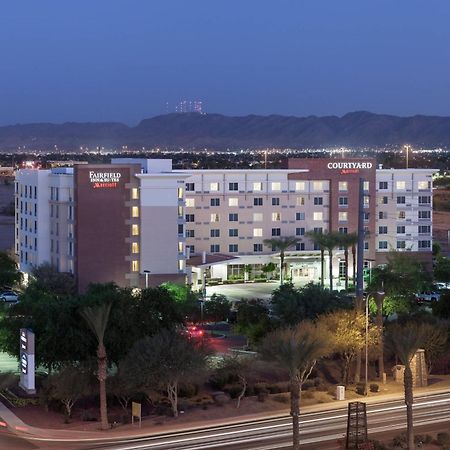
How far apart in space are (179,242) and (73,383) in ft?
117

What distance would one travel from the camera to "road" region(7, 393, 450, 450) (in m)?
35.4

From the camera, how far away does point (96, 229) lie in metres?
73.1

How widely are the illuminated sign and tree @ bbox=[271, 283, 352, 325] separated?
22.5m

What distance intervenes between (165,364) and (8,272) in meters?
39.2

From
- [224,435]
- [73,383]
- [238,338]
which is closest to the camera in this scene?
[224,435]

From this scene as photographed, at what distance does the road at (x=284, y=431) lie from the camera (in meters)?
35.4

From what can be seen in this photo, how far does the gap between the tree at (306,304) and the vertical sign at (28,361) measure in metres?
13.4

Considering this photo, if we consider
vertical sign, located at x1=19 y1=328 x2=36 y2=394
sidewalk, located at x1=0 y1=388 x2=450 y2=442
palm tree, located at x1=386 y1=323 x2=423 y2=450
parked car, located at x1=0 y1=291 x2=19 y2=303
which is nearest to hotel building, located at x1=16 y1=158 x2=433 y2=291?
parked car, located at x1=0 y1=291 x2=19 y2=303

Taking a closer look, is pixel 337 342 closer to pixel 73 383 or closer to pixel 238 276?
pixel 73 383

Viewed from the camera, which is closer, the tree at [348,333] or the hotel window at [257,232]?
the tree at [348,333]

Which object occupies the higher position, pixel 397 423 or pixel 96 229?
pixel 96 229

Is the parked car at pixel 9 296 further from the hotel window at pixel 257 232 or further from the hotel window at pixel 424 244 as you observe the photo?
the hotel window at pixel 424 244

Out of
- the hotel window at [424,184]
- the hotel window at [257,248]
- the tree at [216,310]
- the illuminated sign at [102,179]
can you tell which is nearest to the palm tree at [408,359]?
the tree at [216,310]

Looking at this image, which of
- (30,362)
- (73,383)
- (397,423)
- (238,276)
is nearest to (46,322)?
(30,362)
